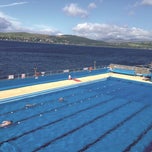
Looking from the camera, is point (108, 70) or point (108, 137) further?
point (108, 70)

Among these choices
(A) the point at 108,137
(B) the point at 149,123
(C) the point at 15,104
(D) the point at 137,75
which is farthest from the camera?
(D) the point at 137,75

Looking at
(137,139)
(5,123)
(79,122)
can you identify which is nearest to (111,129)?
(137,139)

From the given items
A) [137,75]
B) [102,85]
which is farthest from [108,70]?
[102,85]

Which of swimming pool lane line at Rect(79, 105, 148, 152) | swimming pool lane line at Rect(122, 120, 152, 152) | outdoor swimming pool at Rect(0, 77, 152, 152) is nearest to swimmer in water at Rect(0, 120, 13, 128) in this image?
outdoor swimming pool at Rect(0, 77, 152, 152)

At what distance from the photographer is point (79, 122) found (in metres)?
19.3

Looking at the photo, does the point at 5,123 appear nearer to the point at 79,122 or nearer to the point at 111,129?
the point at 79,122

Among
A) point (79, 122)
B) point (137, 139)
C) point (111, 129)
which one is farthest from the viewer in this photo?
point (79, 122)

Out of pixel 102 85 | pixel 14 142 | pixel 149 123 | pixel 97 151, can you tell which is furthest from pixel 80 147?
pixel 102 85

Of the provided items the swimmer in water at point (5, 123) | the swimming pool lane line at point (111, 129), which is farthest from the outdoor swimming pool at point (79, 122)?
the swimmer in water at point (5, 123)

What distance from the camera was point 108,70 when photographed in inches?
1841

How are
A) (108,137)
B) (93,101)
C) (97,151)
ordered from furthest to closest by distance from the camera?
(93,101) < (108,137) < (97,151)

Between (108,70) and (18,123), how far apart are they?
3101 centimetres

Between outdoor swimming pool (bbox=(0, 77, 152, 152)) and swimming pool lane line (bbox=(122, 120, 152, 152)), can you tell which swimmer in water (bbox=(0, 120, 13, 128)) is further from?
swimming pool lane line (bbox=(122, 120, 152, 152))

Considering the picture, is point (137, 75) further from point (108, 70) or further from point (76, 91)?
point (76, 91)
